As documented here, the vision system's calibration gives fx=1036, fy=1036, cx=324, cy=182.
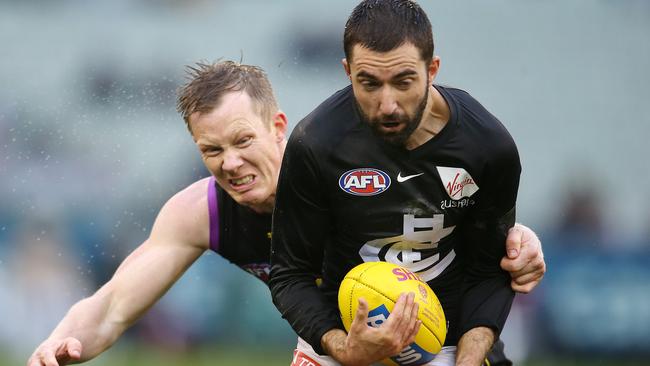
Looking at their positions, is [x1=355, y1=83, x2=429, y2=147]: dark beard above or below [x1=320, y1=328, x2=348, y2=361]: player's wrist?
above

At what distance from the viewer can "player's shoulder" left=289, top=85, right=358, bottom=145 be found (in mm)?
3961

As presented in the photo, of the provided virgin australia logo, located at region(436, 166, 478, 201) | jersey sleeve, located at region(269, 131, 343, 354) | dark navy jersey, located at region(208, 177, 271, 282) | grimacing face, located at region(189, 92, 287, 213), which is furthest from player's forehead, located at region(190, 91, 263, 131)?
virgin australia logo, located at region(436, 166, 478, 201)

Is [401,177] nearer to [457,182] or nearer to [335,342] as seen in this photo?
[457,182]

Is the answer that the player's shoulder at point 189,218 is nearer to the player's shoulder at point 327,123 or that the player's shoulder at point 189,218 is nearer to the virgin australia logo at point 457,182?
the player's shoulder at point 327,123

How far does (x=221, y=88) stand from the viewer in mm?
5105

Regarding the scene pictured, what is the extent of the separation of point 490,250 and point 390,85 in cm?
101

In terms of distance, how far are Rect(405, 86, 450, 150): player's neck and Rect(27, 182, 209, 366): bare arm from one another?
1709mm

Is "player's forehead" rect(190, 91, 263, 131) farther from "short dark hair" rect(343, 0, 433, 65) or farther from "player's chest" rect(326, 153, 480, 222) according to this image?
"short dark hair" rect(343, 0, 433, 65)

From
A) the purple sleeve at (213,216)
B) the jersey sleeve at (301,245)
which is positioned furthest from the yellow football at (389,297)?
the purple sleeve at (213,216)

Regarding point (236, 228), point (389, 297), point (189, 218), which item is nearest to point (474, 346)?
point (389, 297)

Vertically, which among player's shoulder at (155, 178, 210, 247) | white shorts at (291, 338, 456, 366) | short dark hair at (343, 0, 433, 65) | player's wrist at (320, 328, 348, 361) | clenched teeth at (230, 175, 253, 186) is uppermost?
short dark hair at (343, 0, 433, 65)

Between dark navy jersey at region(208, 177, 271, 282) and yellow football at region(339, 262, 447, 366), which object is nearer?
yellow football at region(339, 262, 447, 366)

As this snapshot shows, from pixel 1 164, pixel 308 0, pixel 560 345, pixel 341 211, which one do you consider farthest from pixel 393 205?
A: pixel 1 164

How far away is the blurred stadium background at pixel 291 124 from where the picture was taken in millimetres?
8383
